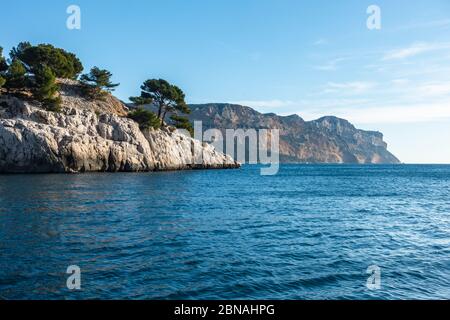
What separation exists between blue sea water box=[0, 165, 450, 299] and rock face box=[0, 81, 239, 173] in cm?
3566

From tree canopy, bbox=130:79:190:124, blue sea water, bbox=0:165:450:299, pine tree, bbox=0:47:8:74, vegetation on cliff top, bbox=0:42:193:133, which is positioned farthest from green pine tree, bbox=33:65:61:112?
blue sea water, bbox=0:165:450:299

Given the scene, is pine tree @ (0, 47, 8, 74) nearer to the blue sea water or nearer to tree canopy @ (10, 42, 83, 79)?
tree canopy @ (10, 42, 83, 79)

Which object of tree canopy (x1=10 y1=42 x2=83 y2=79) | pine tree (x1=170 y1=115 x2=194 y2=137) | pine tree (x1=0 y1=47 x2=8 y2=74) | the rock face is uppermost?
tree canopy (x1=10 y1=42 x2=83 y2=79)

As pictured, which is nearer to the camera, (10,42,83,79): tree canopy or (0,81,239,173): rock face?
(0,81,239,173): rock face

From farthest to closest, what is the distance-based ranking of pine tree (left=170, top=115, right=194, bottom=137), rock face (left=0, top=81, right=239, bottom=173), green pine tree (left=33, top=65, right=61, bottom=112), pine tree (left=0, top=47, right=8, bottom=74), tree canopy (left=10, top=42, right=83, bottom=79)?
pine tree (left=170, top=115, right=194, bottom=137)
tree canopy (left=10, top=42, right=83, bottom=79)
pine tree (left=0, top=47, right=8, bottom=74)
green pine tree (left=33, top=65, right=61, bottom=112)
rock face (left=0, top=81, right=239, bottom=173)

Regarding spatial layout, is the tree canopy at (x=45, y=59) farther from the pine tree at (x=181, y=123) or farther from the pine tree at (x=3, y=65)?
the pine tree at (x=181, y=123)

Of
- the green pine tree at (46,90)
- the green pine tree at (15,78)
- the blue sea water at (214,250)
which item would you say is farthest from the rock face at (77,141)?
the blue sea water at (214,250)

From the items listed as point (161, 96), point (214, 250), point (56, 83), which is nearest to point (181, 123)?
point (161, 96)

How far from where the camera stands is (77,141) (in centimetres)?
7562

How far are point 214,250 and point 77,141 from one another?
204 feet

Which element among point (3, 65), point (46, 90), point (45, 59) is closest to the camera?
point (46, 90)

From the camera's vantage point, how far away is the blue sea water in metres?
15.0

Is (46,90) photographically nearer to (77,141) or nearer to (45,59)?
(77,141)

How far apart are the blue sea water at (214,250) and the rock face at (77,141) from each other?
35.7m
